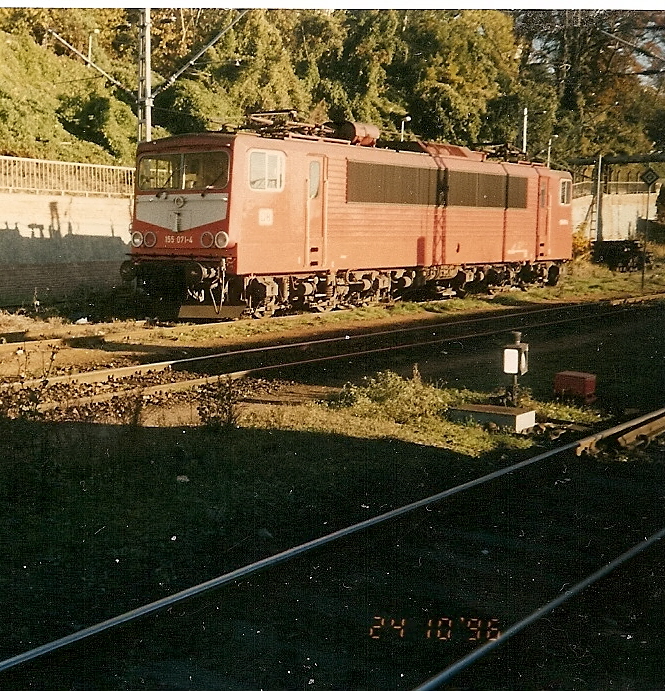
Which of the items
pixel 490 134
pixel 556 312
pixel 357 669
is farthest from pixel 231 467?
pixel 490 134

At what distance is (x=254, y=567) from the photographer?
5.54 metres

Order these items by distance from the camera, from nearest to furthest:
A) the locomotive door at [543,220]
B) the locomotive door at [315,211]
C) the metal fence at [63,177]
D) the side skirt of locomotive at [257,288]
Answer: the side skirt of locomotive at [257,288], the locomotive door at [315,211], the metal fence at [63,177], the locomotive door at [543,220]

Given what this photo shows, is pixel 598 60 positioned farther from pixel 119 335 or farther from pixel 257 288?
pixel 119 335

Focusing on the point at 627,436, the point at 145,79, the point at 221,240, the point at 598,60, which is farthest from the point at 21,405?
the point at 145,79

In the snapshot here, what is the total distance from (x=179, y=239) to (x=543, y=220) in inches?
461

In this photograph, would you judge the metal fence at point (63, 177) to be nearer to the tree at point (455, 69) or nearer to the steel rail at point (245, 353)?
the tree at point (455, 69)

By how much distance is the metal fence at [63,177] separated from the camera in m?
21.5

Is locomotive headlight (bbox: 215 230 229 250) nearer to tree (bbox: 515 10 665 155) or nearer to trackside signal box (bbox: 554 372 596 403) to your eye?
tree (bbox: 515 10 665 155)

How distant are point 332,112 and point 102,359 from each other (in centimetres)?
1669

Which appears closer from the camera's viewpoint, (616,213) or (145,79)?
(145,79)

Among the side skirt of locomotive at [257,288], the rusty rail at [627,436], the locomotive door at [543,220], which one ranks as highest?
the locomotive door at [543,220]

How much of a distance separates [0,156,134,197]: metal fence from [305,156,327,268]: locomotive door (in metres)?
7.67

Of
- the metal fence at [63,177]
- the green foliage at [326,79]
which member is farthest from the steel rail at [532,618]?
the metal fence at [63,177]

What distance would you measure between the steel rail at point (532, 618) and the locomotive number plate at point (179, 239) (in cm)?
1145
